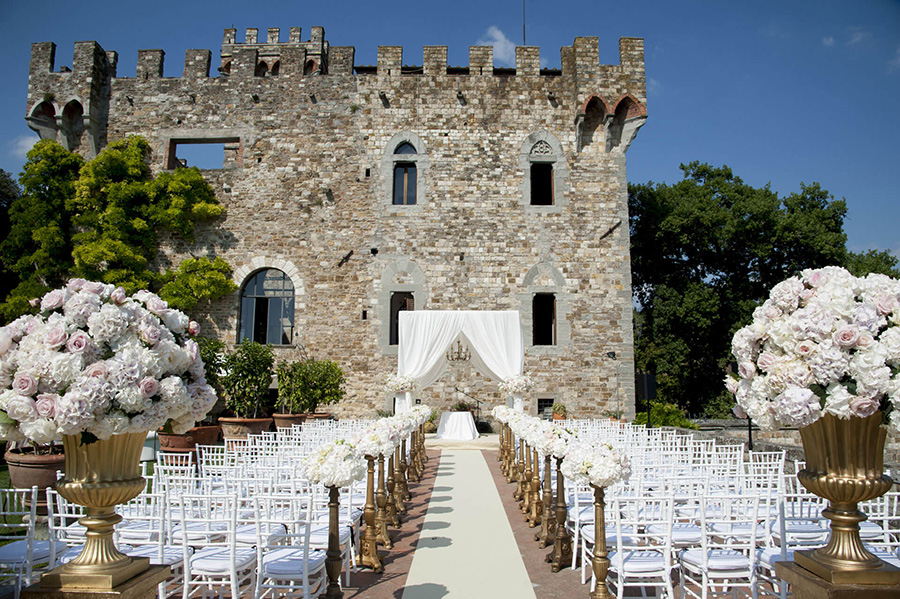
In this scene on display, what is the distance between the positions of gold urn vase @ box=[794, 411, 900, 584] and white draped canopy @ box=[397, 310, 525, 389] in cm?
1000

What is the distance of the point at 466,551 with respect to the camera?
519 cm

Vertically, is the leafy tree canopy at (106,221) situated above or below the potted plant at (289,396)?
above

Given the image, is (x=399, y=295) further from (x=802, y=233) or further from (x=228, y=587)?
(x=802, y=233)

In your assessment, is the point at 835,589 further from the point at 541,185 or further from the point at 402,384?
the point at 541,185

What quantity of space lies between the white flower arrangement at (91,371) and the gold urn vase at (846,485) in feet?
8.80

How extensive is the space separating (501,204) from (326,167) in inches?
191

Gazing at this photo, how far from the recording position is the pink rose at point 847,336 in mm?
2354

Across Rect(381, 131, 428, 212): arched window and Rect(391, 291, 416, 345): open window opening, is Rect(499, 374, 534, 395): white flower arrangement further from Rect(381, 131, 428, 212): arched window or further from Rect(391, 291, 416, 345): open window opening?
Rect(381, 131, 428, 212): arched window

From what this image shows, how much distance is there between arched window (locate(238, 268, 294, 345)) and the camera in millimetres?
15547

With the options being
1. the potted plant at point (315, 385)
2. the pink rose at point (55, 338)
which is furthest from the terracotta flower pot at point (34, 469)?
the potted plant at point (315, 385)

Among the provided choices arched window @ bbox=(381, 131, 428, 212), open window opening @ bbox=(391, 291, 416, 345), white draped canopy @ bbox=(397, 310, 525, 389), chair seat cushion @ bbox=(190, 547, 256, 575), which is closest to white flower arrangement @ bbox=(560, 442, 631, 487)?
chair seat cushion @ bbox=(190, 547, 256, 575)

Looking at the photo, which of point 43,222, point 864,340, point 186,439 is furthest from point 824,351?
point 43,222

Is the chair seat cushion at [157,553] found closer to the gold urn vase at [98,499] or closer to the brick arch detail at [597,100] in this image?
the gold urn vase at [98,499]

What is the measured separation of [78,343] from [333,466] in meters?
2.02
